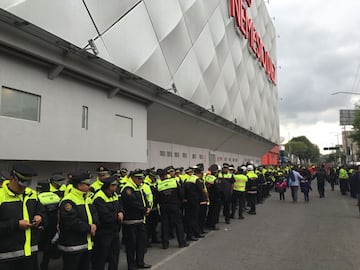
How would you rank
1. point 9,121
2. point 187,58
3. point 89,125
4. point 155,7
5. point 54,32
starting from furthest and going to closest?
point 187,58 < point 155,7 < point 89,125 < point 54,32 < point 9,121

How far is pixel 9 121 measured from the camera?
7.48 meters

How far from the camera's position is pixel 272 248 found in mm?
7516

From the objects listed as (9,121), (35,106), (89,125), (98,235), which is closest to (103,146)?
(89,125)

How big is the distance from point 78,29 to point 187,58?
27.3 ft

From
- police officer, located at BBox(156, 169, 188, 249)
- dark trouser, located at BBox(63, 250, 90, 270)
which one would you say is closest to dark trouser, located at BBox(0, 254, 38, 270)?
dark trouser, located at BBox(63, 250, 90, 270)

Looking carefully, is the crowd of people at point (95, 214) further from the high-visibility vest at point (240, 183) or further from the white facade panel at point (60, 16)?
the white facade panel at point (60, 16)

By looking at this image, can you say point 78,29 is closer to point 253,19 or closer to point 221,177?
point 221,177

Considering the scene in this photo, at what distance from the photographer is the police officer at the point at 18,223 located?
12.8 feet

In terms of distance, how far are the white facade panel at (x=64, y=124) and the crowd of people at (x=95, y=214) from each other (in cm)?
126

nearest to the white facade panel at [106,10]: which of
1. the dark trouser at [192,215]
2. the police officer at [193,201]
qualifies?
the police officer at [193,201]

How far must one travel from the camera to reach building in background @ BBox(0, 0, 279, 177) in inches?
305

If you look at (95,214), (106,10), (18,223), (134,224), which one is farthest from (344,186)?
(18,223)

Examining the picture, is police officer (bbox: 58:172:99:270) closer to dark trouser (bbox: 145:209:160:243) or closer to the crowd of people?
the crowd of people

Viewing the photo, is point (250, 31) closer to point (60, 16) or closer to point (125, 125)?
point (125, 125)
